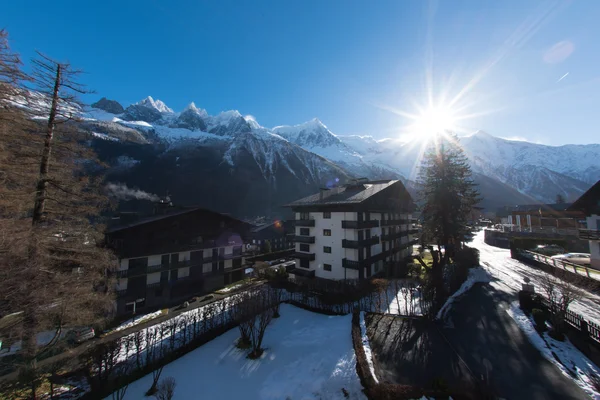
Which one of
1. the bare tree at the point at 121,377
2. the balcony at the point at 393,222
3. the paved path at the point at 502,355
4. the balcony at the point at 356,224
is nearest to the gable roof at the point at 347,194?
the balcony at the point at 356,224

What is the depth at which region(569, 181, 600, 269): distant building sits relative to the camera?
2723 cm

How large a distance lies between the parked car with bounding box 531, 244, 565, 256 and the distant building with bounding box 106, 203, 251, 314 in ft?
175

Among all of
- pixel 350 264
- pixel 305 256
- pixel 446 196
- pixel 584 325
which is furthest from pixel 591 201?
pixel 305 256

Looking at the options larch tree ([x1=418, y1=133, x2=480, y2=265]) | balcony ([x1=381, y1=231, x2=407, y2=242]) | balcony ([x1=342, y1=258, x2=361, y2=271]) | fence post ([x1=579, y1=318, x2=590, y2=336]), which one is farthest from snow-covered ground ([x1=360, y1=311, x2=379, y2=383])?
balcony ([x1=381, y1=231, x2=407, y2=242])

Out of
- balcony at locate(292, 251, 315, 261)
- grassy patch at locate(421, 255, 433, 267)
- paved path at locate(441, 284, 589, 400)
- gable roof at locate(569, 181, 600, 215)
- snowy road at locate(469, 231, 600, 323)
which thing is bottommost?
paved path at locate(441, 284, 589, 400)

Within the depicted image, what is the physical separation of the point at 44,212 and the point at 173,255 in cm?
Result: 2437

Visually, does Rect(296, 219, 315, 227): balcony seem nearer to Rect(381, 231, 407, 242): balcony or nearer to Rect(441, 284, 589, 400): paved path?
Rect(381, 231, 407, 242): balcony

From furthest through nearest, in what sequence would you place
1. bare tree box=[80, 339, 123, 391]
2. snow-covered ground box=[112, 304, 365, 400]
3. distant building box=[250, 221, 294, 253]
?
distant building box=[250, 221, 294, 253], snow-covered ground box=[112, 304, 365, 400], bare tree box=[80, 339, 123, 391]

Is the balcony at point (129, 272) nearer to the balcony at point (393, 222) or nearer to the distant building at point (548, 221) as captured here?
the balcony at point (393, 222)

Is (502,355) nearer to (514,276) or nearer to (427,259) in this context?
(514,276)

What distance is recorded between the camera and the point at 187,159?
172 metres

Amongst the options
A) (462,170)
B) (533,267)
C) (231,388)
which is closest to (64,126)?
(231,388)

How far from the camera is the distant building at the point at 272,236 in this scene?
7076 centimetres

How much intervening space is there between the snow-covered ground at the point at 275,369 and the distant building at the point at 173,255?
18.6m
